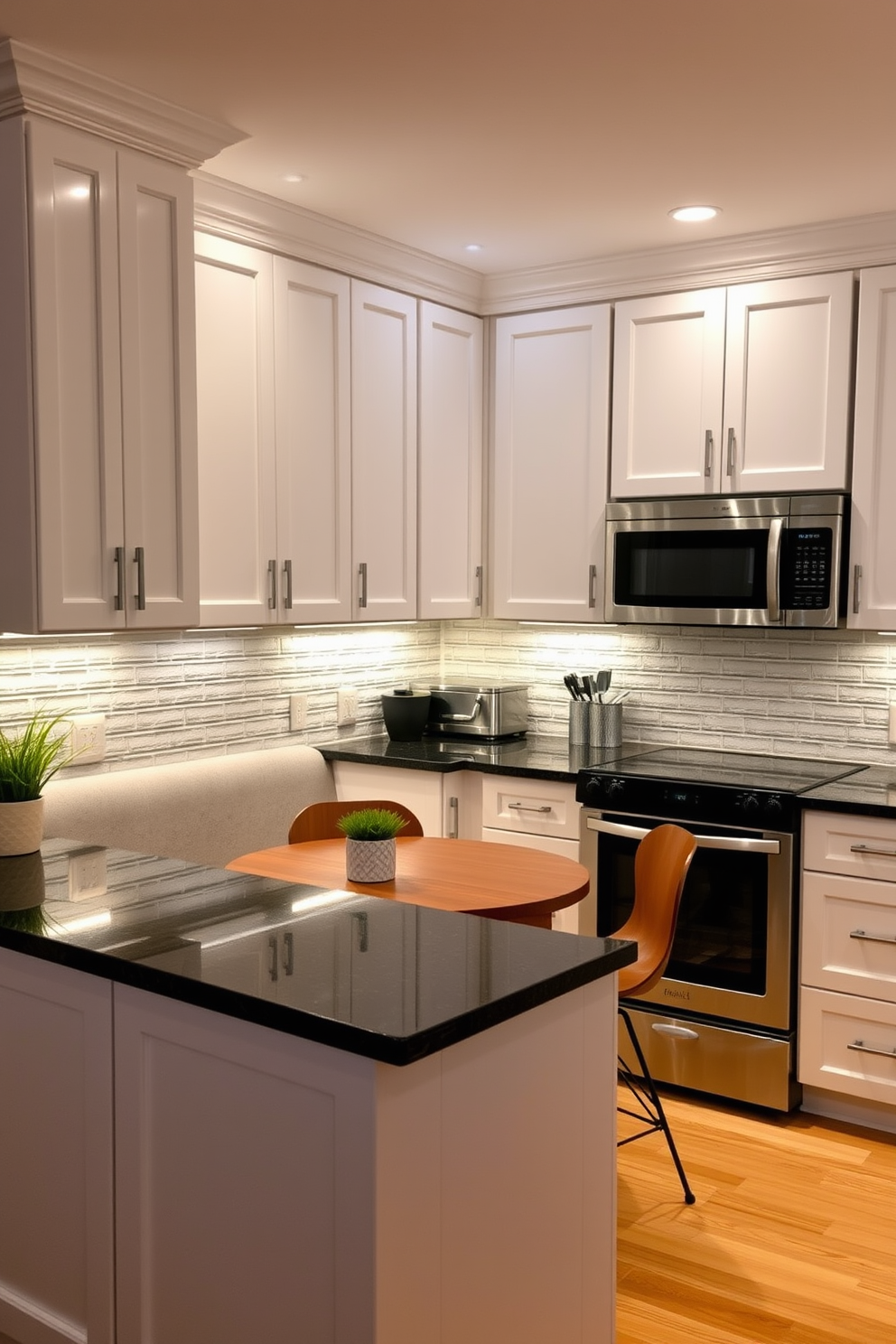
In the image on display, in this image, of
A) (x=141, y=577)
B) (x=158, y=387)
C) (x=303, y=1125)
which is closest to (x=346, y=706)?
(x=141, y=577)

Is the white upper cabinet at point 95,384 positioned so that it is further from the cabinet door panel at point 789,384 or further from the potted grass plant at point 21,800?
the cabinet door panel at point 789,384

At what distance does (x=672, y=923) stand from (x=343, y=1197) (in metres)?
1.51

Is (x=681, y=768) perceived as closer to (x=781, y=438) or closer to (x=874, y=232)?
(x=781, y=438)

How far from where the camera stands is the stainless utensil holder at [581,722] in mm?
4257

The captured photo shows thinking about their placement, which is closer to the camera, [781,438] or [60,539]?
[60,539]

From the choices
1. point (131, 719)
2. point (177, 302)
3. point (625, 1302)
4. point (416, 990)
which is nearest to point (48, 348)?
point (177, 302)

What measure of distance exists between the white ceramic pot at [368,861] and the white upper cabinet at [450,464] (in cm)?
153

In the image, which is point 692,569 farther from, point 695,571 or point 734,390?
point 734,390

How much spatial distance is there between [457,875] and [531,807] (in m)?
1.13

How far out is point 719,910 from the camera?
11.8 feet

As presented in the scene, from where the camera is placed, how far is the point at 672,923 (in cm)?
291

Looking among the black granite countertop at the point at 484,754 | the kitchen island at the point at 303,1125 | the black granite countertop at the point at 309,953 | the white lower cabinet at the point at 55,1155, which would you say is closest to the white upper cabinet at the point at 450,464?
the black granite countertop at the point at 484,754

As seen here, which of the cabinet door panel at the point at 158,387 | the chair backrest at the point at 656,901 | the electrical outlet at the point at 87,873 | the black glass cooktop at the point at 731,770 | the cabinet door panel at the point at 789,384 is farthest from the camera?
the cabinet door panel at the point at 789,384

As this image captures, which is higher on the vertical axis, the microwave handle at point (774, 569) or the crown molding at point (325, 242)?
the crown molding at point (325, 242)
